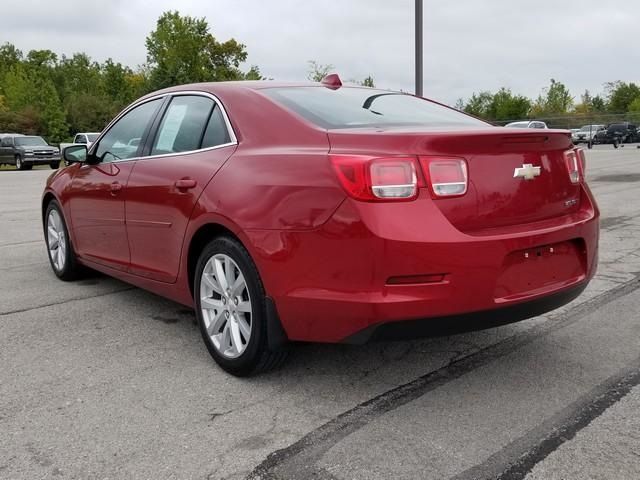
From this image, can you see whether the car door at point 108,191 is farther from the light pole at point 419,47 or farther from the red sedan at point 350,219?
the light pole at point 419,47

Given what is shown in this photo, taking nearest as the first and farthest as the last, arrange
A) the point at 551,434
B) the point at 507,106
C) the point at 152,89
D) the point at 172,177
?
the point at 551,434
the point at 172,177
the point at 152,89
the point at 507,106

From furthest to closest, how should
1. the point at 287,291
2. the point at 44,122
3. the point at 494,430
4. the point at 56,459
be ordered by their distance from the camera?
the point at 44,122, the point at 287,291, the point at 494,430, the point at 56,459

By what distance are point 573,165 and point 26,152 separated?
1241 inches

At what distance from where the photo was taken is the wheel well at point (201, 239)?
3427 mm

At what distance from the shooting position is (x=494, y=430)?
2789mm

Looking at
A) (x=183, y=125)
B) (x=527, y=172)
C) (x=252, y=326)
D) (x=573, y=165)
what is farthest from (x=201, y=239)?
(x=573, y=165)

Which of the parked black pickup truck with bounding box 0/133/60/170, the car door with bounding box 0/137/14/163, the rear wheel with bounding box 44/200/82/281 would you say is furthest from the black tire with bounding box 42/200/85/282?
the car door with bounding box 0/137/14/163

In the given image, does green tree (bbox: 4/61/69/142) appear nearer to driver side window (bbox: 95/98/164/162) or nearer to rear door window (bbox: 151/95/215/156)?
driver side window (bbox: 95/98/164/162)

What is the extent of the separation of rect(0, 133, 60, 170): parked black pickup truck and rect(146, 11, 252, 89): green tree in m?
29.8

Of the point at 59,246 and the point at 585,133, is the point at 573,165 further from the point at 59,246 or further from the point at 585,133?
the point at 585,133

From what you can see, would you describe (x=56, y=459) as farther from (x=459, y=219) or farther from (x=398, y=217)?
(x=459, y=219)

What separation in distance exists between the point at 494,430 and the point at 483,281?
25.3 inches

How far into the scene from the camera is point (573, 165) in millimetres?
3432

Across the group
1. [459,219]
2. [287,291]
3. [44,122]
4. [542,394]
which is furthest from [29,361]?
[44,122]
